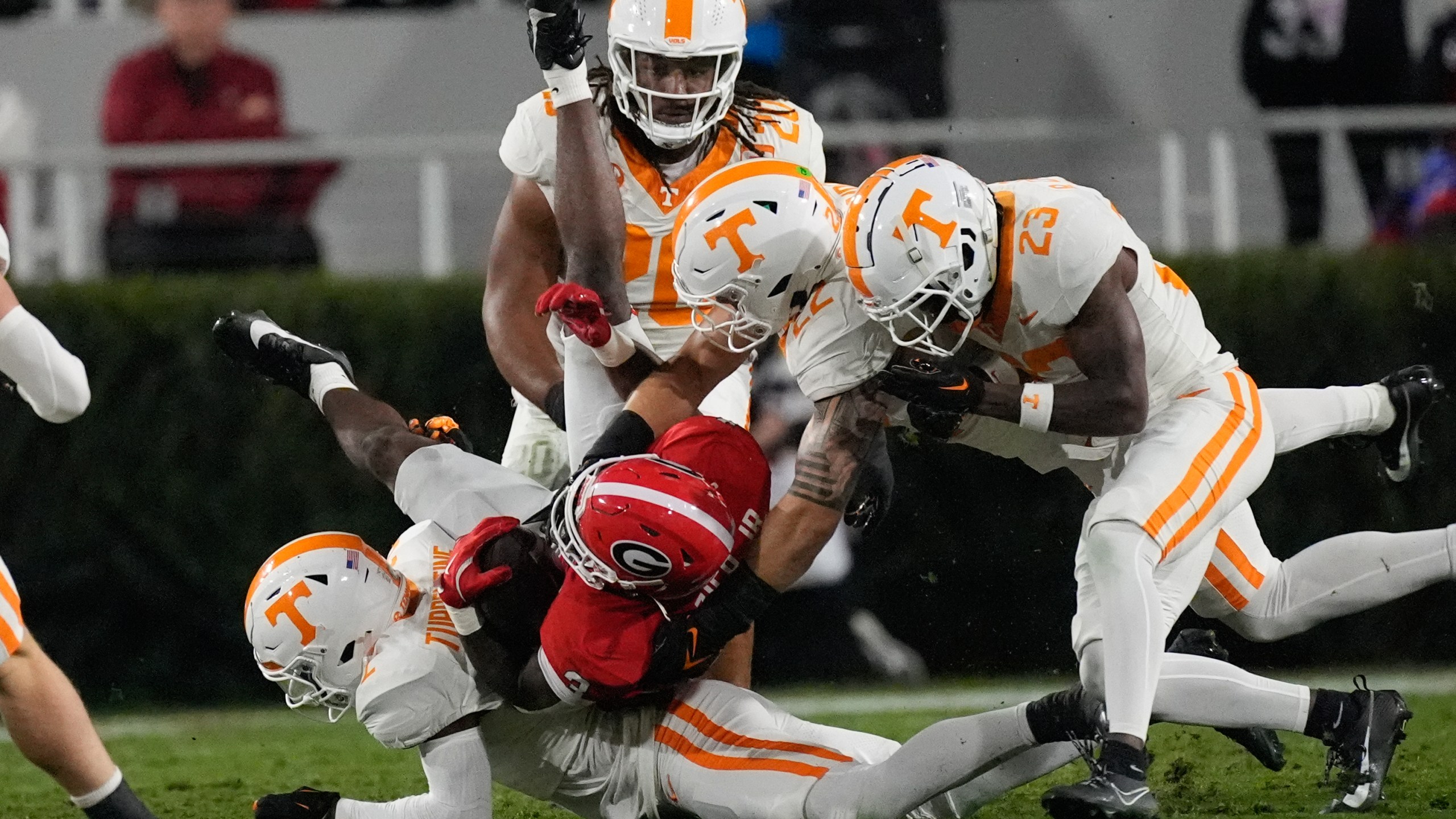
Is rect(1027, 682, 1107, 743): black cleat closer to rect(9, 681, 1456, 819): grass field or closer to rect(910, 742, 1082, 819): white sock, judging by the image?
rect(910, 742, 1082, 819): white sock

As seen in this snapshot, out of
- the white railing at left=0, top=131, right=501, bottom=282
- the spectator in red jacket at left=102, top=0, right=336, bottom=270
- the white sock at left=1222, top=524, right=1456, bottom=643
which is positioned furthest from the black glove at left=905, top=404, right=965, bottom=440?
the spectator in red jacket at left=102, top=0, right=336, bottom=270

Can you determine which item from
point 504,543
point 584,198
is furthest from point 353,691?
point 584,198

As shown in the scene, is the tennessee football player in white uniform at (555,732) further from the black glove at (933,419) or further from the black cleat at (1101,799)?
the black glove at (933,419)

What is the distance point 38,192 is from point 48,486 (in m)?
1.66

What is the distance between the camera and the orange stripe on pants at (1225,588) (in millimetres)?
4633

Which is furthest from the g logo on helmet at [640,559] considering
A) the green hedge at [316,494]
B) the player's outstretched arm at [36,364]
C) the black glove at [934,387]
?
the green hedge at [316,494]

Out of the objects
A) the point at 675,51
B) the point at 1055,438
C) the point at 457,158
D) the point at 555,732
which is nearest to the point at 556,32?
the point at 675,51

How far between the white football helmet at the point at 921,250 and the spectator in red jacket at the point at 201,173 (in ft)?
14.1

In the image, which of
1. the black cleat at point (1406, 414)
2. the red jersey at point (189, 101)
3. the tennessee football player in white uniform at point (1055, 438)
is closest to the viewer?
the tennessee football player in white uniform at point (1055, 438)

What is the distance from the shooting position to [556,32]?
4.57 m

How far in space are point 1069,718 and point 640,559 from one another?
0.94 metres

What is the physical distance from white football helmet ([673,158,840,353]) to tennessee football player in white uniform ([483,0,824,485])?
45cm

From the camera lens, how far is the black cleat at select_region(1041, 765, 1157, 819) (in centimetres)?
380

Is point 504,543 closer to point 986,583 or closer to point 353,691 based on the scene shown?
point 353,691
